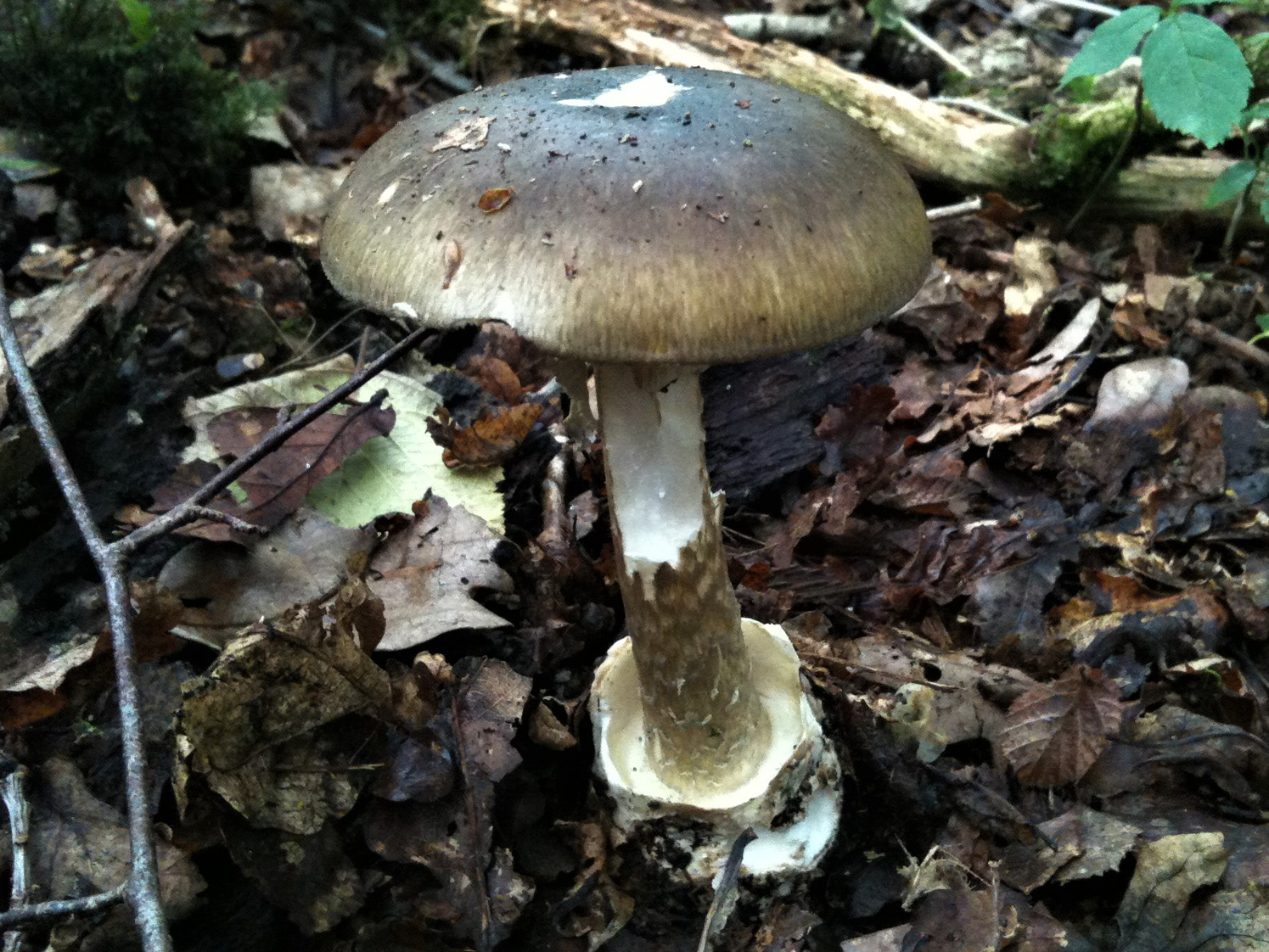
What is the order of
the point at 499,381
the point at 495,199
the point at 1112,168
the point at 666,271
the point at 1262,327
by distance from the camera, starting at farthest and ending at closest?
the point at 1112,168, the point at 1262,327, the point at 499,381, the point at 495,199, the point at 666,271

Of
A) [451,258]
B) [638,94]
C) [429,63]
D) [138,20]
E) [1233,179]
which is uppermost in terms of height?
[638,94]

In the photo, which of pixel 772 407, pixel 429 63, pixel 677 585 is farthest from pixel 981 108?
pixel 677 585

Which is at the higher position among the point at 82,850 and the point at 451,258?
the point at 451,258

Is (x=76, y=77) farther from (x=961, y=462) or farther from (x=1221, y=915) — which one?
(x=1221, y=915)

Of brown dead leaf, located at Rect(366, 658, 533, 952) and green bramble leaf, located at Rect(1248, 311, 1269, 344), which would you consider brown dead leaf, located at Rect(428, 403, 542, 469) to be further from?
green bramble leaf, located at Rect(1248, 311, 1269, 344)

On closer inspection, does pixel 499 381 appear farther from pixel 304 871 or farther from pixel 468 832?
pixel 304 871

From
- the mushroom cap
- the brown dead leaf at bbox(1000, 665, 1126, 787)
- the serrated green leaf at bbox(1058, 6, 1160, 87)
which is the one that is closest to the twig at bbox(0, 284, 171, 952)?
the mushroom cap

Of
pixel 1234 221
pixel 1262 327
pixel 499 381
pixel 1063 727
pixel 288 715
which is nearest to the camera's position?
pixel 288 715

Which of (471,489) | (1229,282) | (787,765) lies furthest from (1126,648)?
(1229,282)

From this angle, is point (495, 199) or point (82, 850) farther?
point (82, 850)
